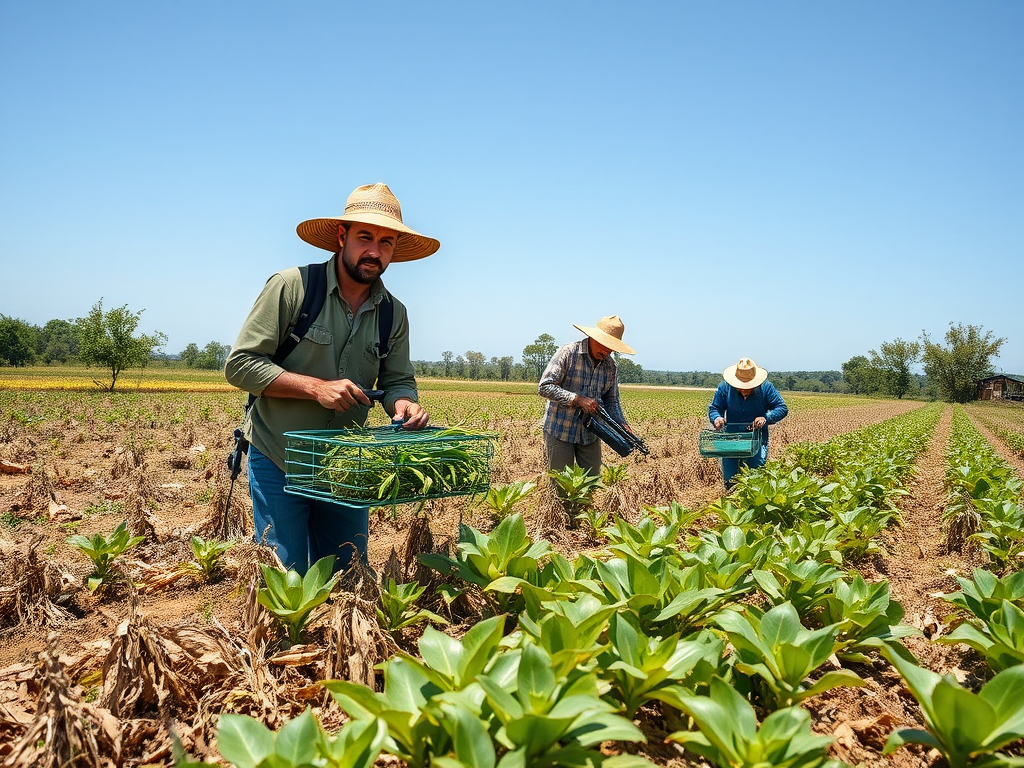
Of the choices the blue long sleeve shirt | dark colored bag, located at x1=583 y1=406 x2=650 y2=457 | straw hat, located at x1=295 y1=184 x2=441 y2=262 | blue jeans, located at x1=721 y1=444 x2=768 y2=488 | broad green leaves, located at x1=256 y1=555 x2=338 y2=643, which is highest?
straw hat, located at x1=295 y1=184 x2=441 y2=262

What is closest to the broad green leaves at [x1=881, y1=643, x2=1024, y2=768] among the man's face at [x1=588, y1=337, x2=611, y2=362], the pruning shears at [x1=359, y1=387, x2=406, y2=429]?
the pruning shears at [x1=359, y1=387, x2=406, y2=429]

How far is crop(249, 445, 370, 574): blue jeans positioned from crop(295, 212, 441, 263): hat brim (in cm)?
125

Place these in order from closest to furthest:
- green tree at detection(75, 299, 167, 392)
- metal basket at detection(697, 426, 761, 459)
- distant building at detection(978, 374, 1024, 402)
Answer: metal basket at detection(697, 426, 761, 459) → green tree at detection(75, 299, 167, 392) → distant building at detection(978, 374, 1024, 402)

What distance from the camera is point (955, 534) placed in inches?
218

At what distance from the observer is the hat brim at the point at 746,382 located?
7.15 metres

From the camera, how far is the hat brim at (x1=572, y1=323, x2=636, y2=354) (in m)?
5.69

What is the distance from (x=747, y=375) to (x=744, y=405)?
0.40 meters

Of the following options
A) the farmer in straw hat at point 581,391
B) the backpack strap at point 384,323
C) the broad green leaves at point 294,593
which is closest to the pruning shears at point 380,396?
the backpack strap at point 384,323

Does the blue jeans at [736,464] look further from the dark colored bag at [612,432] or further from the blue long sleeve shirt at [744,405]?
the dark colored bag at [612,432]

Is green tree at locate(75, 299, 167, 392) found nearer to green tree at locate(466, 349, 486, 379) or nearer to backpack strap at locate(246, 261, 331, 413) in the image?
backpack strap at locate(246, 261, 331, 413)

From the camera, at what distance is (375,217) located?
10.7 ft

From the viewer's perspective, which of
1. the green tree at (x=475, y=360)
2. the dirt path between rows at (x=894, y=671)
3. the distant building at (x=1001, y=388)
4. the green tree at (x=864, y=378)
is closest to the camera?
the dirt path between rows at (x=894, y=671)

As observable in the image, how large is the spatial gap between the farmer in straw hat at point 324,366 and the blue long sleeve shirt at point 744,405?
4.83 metres

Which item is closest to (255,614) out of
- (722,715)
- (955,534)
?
(722,715)
